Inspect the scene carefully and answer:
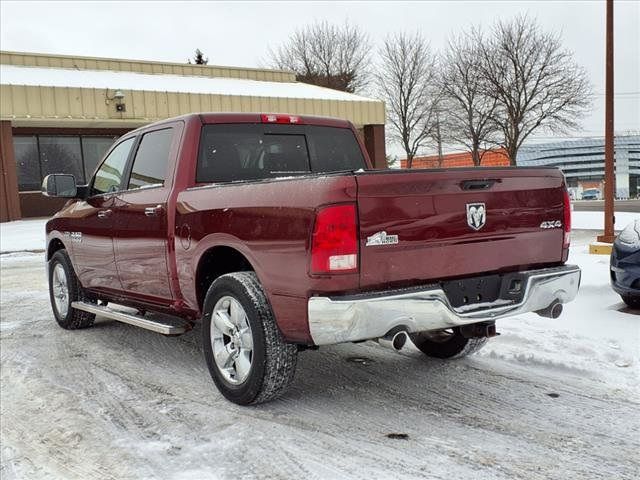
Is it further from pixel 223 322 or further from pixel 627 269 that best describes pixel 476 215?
pixel 627 269

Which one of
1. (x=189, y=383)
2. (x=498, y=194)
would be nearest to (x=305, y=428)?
(x=189, y=383)

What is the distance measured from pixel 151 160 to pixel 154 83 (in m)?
19.5

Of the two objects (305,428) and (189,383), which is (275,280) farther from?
(189,383)

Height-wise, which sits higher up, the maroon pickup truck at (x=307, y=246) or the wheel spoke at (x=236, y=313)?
the maroon pickup truck at (x=307, y=246)

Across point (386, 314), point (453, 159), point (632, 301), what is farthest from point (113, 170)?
point (453, 159)

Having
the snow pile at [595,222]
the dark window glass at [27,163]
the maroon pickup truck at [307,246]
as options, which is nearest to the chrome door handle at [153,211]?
the maroon pickup truck at [307,246]

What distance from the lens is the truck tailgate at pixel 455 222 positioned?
324 centimetres

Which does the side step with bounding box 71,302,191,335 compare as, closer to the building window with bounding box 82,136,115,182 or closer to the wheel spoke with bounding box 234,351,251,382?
the wheel spoke with bounding box 234,351,251,382

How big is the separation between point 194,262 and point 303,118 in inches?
63.3

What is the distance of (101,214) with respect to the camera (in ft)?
17.6

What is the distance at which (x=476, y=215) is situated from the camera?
3.57m

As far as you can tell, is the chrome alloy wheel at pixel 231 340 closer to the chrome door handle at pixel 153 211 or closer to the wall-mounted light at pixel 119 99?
the chrome door handle at pixel 153 211

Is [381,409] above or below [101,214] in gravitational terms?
below

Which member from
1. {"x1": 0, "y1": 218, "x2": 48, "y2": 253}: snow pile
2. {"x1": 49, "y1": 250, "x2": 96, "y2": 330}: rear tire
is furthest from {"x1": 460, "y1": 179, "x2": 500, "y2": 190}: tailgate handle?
{"x1": 0, "y1": 218, "x2": 48, "y2": 253}: snow pile
